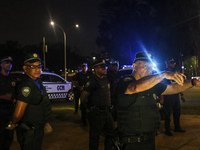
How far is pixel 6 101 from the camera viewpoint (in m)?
4.34

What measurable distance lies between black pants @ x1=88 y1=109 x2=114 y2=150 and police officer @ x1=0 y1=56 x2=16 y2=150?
1.32 metres

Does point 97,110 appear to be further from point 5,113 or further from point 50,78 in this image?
point 50,78

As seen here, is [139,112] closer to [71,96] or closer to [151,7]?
[71,96]

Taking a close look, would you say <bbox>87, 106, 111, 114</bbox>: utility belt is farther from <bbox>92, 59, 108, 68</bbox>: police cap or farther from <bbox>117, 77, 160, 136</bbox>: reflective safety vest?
<bbox>117, 77, 160, 136</bbox>: reflective safety vest

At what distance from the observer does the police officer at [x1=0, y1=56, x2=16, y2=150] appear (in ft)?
13.7

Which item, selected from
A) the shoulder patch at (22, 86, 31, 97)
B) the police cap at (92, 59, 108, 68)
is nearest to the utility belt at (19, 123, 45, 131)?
the shoulder patch at (22, 86, 31, 97)

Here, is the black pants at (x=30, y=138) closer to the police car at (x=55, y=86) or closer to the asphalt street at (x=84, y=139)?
the asphalt street at (x=84, y=139)

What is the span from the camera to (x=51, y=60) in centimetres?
6175

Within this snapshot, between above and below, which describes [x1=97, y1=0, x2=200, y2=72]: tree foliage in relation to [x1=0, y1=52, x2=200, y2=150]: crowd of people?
above

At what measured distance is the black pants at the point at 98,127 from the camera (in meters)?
4.30

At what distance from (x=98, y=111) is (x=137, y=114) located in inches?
61.6

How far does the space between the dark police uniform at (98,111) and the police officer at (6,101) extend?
51.6 inches

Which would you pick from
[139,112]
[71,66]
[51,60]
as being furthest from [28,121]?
[71,66]

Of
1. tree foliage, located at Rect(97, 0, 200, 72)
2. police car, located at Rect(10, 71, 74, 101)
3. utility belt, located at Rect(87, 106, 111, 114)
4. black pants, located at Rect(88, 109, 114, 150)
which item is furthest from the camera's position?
tree foliage, located at Rect(97, 0, 200, 72)
